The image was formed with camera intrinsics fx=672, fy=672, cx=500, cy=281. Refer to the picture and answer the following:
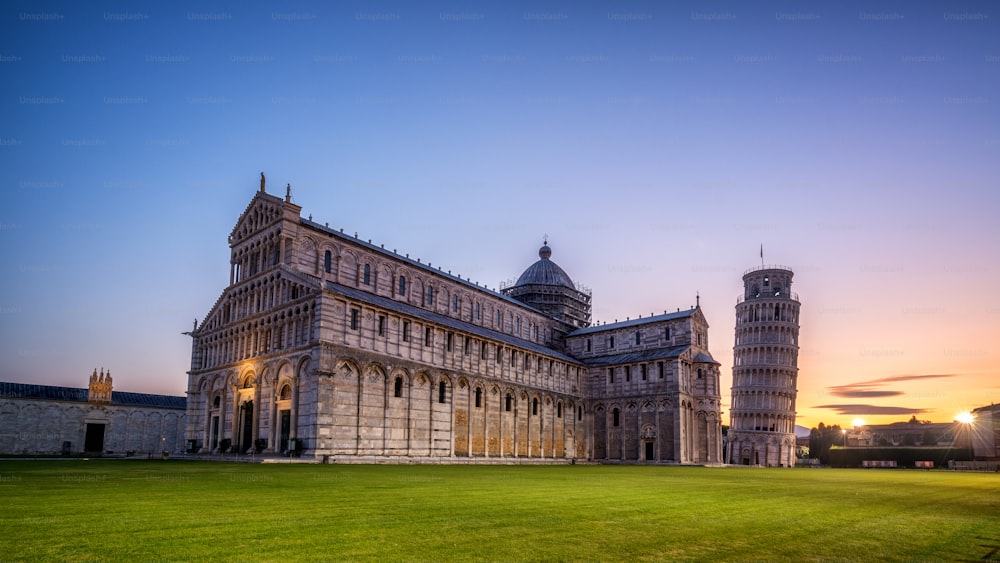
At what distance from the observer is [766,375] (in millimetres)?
99375

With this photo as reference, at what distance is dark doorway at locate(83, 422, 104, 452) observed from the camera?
7094 centimetres

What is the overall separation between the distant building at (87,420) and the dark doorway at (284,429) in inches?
1381

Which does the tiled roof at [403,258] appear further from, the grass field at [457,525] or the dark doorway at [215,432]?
the grass field at [457,525]

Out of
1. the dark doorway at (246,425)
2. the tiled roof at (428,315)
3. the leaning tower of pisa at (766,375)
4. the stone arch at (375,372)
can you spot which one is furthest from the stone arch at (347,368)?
the leaning tower of pisa at (766,375)

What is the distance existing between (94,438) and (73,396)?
500 cm

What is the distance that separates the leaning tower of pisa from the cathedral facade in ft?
89.7

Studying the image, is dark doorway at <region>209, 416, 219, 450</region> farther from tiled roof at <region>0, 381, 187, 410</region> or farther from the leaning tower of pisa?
the leaning tower of pisa

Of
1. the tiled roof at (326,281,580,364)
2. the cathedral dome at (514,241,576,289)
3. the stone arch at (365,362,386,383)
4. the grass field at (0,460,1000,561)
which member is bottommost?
the grass field at (0,460,1000,561)

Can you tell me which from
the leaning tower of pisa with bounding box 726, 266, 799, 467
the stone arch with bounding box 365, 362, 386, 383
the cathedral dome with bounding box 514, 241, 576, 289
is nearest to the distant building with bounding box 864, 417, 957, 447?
the leaning tower of pisa with bounding box 726, 266, 799, 467

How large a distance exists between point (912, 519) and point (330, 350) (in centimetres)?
3678

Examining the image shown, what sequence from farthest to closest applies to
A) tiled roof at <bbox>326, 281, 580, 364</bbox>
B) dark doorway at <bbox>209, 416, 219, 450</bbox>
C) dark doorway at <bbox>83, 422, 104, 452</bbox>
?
dark doorway at <bbox>83, 422, 104, 452</bbox> < dark doorway at <bbox>209, 416, 219, 450</bbox> < tiled roof at <bbox>326, 281, 580, 364</bbox>

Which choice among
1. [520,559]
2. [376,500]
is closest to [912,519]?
[520,559]

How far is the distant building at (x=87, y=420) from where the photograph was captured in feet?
216

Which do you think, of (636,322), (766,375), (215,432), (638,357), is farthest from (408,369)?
(766,375)
